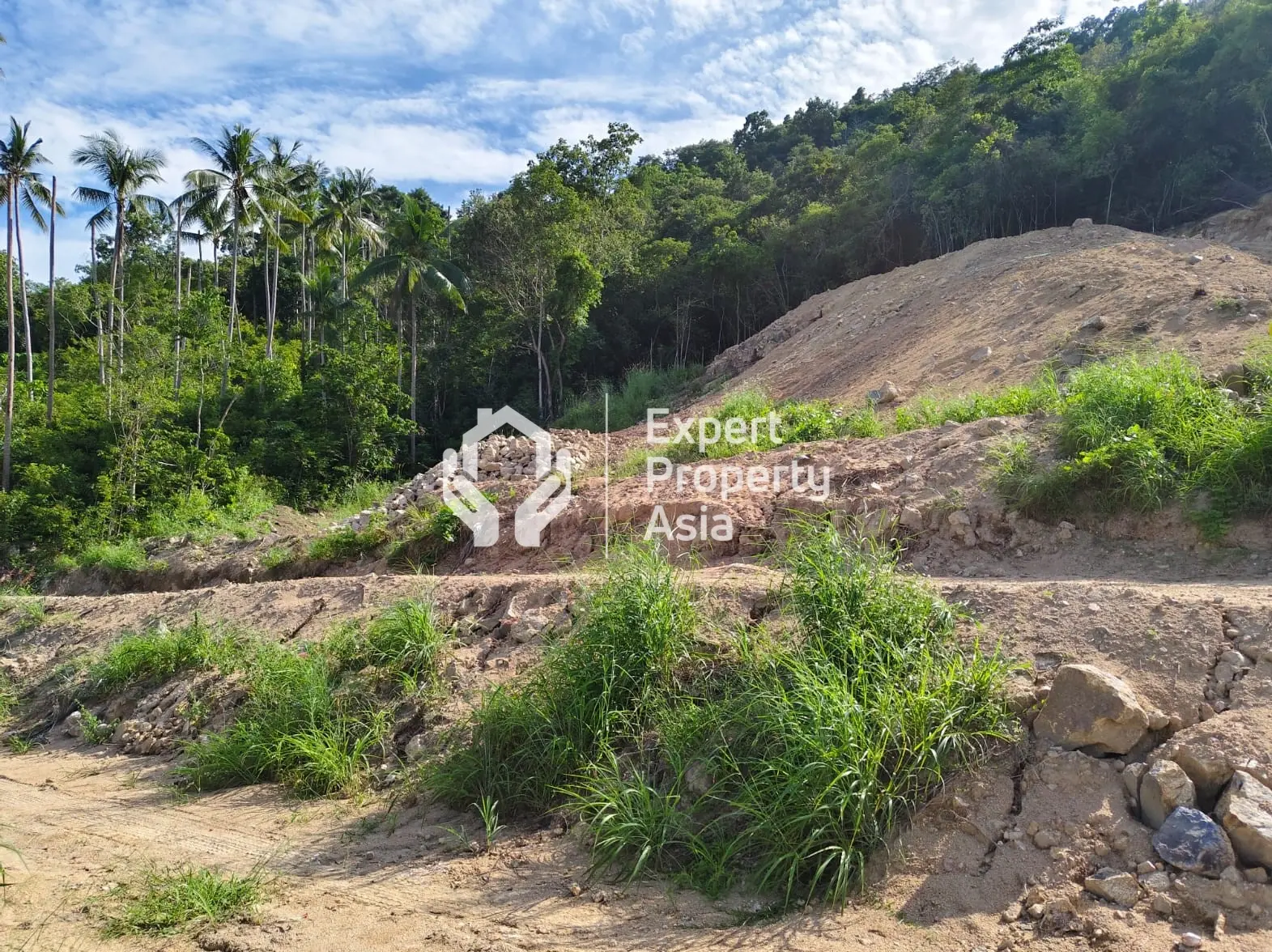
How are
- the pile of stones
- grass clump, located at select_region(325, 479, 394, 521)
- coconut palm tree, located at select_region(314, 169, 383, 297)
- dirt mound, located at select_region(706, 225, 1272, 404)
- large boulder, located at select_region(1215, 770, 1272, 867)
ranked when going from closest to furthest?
large boulder, located at select_region(1215, 770, 1272, 867) < dirt mound, located at select_region(706, 225, 1272, 404) < the pile of stones < grass clump, located at select_region(325, 479, 394, 521) < coconut palm tree, located at select_region(314, 169, 383, 297)

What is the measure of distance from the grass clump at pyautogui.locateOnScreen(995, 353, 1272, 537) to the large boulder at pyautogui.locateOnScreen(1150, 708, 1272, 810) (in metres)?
2.25

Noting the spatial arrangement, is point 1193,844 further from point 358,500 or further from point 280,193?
point 280,193

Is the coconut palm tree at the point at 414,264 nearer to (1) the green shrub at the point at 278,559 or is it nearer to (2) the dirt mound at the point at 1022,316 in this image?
(2) the dirt mound at the point at 1022,316

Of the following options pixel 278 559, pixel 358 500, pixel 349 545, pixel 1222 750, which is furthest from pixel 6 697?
pixel 1222 750

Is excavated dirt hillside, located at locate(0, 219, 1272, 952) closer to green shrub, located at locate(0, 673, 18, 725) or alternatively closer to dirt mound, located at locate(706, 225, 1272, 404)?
green shrub, located at locate(0, 673, 18, 725)

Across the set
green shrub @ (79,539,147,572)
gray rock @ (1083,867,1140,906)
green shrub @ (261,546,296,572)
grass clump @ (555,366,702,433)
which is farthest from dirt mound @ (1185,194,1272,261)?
green shrub @ (79,539,147,572)

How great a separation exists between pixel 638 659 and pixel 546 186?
21314 mm

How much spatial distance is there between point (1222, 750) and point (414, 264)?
70.7 feet

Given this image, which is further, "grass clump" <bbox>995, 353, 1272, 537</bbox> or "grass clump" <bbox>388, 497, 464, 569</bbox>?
"grass clump" <bbox>388, 497, 464, 569</bbox>

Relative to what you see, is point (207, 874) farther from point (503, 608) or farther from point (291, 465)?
point (291, 465)

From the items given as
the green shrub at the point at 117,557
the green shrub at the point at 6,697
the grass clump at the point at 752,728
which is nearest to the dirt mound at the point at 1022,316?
the grass clump at the point at 752,728

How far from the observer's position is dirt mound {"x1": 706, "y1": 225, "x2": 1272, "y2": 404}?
964cm

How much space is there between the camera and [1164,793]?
309cm

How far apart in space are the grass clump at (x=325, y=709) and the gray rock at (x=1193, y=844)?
3901 mm
